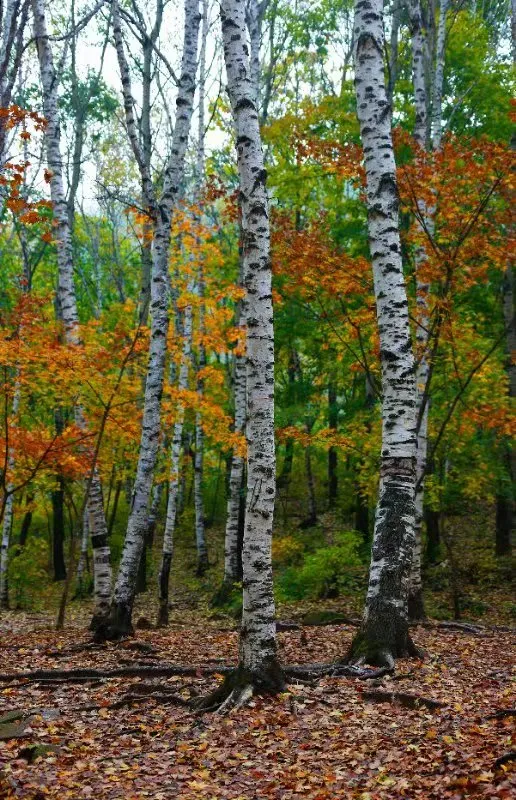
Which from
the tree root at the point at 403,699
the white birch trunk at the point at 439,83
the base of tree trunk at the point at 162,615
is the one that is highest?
the white birch trunk at the point at 439,83

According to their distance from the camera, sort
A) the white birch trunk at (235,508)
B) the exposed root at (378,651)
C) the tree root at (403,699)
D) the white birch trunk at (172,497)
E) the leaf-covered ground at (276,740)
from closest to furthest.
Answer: the leaf-covered ground at (276,740) → the tree root at (403,699) → the exposed root at (378,651) → the white birch trunk at (172,497) → the white birch trunk at (235,508)

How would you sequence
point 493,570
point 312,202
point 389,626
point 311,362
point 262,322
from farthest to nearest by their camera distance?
1. point 311,362
2. point 312,202
3. point 493,570
4. point 389,626
5. point 262,322

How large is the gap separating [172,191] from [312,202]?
1032cm

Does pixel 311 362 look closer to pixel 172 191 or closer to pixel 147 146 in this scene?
pixel 147 146

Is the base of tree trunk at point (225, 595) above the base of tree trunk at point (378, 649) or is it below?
below

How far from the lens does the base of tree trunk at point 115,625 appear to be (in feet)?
32.7

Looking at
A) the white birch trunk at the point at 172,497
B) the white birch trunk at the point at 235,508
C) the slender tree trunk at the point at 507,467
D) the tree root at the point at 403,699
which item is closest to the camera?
the tree root at the point at 403,699

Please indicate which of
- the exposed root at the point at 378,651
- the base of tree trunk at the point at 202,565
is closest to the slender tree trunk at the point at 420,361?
the exposed root at the point at 378,651

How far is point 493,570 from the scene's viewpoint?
1527cm

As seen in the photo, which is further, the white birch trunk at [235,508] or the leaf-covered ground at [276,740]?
the white birch trunk at [235,508]

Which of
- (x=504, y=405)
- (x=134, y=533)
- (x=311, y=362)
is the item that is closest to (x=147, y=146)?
(x=134, y=533)

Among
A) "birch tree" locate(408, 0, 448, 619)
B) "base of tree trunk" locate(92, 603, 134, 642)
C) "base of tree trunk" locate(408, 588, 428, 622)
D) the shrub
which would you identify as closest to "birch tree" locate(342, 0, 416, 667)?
"birch tree" locate(408, 0, 448, 619)

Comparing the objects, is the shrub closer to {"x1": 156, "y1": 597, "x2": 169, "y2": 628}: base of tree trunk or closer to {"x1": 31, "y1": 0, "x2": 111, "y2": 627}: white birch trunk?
{"x1": 156, "y1": 597, "x2": 169, "y2": 628}: base of tree trunk

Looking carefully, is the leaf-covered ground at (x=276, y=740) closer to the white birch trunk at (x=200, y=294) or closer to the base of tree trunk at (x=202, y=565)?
the white birch trunk at (x=200, y=294)
